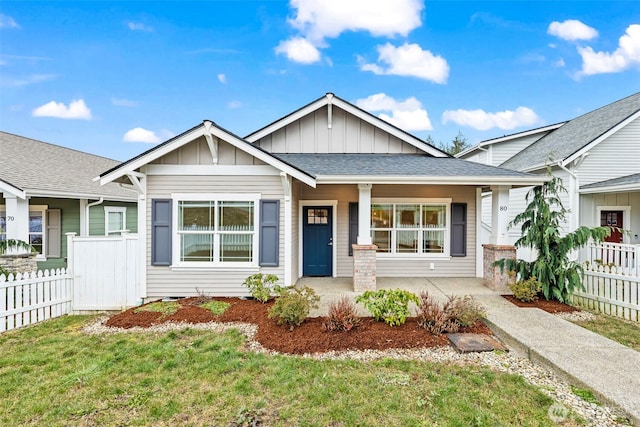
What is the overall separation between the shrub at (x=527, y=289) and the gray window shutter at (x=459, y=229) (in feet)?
7.73

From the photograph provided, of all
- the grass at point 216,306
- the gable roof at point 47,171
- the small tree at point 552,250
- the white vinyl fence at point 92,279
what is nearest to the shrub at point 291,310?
the grass at point 216,306

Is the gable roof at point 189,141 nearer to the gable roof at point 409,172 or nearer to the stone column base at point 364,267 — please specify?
the gable roof at point 409,172

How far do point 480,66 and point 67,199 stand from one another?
23.1m

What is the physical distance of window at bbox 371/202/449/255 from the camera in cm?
883

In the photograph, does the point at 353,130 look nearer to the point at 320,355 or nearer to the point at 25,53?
the point at 320,355

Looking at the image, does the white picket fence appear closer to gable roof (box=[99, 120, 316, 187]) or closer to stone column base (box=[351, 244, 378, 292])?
gable roof (box=[99, 120, 316, 187])

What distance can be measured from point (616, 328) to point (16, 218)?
1357 centimetres

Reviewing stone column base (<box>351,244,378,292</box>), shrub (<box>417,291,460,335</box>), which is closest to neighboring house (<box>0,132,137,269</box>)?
stone column base (<box>351,244,378,292</box>)

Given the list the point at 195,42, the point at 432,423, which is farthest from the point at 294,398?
the point at 195,42

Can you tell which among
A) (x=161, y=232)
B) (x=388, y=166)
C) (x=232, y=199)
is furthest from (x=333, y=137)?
(x=161, y=232)

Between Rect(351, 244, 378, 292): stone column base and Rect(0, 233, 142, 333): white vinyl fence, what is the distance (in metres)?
4.92

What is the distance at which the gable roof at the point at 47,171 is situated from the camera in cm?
836

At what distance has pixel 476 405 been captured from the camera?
310 centimetres

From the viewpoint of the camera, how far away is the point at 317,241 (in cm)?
898
